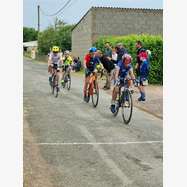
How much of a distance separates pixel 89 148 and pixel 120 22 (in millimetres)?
31008

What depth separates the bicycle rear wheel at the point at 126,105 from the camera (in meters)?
11.0

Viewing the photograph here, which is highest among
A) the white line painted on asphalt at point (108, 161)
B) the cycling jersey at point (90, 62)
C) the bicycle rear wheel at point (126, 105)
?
the cycling jersey at point (90, 62)

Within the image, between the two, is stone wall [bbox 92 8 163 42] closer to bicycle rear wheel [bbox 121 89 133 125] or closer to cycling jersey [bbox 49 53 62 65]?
cycling jersey [bbox 49 53 62 65]

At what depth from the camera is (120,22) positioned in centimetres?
3853

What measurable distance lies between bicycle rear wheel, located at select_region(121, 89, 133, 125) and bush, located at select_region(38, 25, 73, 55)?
139ft

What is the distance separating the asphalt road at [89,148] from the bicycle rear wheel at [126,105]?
167 mm

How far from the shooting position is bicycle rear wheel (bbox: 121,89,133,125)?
11.0m

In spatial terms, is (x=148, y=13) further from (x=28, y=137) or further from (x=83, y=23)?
(x=28, y=137)

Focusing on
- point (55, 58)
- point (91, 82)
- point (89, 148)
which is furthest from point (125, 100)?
point (55, 58)

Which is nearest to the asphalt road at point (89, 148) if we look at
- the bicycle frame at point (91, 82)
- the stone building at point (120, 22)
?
the bicycle frame at point (91, 82)

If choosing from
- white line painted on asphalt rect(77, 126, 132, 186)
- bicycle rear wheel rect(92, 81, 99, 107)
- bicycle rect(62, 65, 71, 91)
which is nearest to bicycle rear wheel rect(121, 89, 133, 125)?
white line painted on asphalt rect(77, 126, 132, 186)

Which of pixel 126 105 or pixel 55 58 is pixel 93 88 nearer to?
pixel 126 105

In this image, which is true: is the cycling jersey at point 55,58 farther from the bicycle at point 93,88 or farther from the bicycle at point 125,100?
the bicycle at point 125,100
